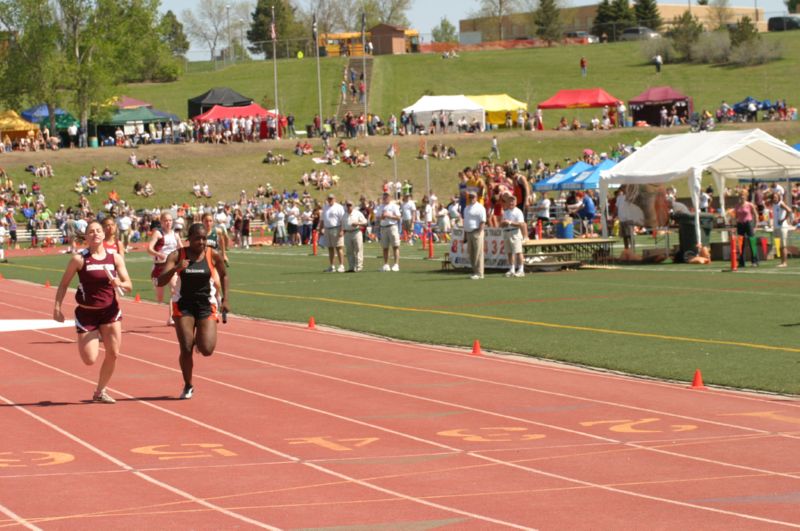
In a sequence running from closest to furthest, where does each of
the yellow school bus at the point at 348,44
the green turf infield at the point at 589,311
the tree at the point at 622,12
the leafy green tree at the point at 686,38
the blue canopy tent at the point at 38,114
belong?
the green turf infield at the point at 589,311
the blue canopy tent at the point at 38,114
the leafy green tree at the point at 686,38
the yellow school bus at the point at 348,44
the tree at the point at 622,12

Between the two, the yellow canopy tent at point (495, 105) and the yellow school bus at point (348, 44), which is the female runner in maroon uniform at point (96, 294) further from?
the yellow school bus at point (348, 44)

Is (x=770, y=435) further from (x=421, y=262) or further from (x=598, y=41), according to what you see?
(x=598, y=41)

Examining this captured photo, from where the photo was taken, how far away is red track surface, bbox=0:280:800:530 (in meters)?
8.76

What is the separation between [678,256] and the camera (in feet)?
106

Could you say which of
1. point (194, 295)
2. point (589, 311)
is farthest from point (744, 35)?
point (194, 295)

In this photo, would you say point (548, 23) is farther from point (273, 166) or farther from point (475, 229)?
point (475, 229)

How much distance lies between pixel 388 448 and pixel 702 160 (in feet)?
71.6

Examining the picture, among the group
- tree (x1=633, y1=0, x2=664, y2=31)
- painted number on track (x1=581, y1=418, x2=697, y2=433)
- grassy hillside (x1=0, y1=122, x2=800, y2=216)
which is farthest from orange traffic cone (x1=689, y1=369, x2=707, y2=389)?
tree (x1=633, y1=0, x2=664, y2=31)

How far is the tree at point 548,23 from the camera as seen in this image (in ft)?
413

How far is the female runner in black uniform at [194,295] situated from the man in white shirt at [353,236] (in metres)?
18.1

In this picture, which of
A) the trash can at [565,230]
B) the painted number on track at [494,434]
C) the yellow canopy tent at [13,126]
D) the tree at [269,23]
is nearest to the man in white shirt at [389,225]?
the trash can at [565,230]

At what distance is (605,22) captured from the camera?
128m

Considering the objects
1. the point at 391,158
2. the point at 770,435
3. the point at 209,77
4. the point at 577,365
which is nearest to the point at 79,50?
the point at 391,158

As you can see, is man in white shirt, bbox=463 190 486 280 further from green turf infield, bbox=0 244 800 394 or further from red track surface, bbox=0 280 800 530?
red track surface, bbox=0 280 800 530
